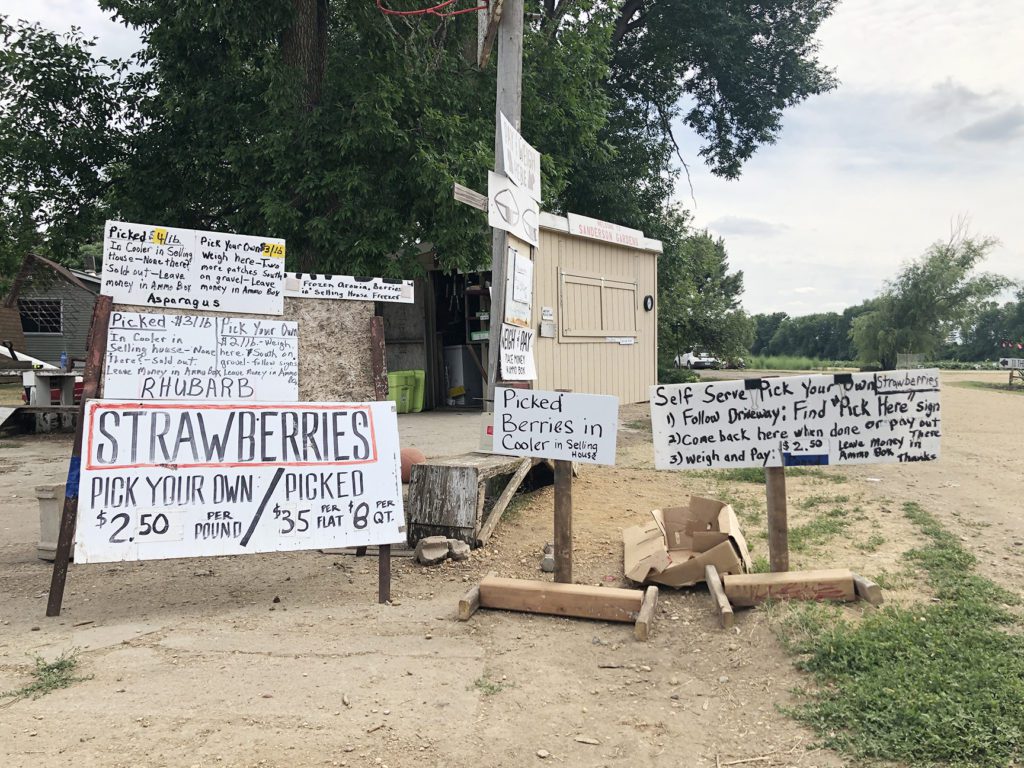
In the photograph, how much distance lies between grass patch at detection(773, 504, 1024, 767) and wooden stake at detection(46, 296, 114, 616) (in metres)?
3.64

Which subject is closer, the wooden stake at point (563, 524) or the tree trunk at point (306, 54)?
the wooden stake at point (563, 524)

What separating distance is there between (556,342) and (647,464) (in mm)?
1823

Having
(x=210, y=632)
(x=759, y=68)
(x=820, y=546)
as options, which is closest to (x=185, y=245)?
(x=210, y=632)

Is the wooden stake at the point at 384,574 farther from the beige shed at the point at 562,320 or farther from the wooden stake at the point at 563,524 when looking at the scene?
the beige shed at the point at 562,320

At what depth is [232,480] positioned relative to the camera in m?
4.22

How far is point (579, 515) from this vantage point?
6.43 meters

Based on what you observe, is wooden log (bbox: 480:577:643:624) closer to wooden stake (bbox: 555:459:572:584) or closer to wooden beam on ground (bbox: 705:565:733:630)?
wooden stake (bbox: 555:459:572:584)

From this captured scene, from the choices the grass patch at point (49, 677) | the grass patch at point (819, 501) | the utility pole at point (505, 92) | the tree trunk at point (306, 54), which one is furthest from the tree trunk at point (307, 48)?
the grass patch at point (49, 677)

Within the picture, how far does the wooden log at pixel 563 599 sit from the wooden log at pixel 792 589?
0.53m

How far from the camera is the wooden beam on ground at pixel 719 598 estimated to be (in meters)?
3.80

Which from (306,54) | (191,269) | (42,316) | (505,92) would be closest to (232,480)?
(191,269)

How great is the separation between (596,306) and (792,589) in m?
6.40

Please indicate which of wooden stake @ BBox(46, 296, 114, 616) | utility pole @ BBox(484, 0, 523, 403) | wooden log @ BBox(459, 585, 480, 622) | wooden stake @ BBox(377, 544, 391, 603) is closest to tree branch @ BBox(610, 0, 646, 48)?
utility pole @ BBox(484, 0, 523, 403)

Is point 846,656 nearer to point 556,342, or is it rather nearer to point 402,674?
point 402,674
